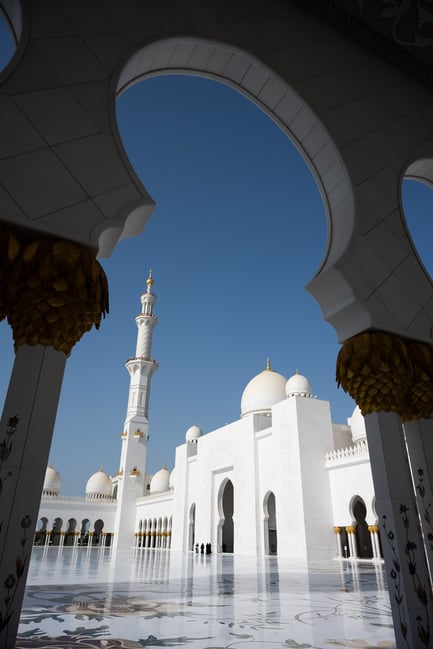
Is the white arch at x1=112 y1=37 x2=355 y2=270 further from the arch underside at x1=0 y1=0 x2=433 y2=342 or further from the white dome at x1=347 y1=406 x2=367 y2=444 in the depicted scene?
the white dome at x1=347 y1=406 x2=367 y2=444

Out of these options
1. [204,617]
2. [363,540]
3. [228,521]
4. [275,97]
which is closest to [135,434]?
[228,521]

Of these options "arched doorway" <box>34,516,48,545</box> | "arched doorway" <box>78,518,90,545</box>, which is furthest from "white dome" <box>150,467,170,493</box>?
"arched doorway" <box>34,516,48,545</box>

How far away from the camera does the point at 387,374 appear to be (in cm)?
225

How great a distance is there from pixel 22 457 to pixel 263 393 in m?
13.4

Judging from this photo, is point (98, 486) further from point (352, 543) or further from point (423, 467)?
point (423, 467)

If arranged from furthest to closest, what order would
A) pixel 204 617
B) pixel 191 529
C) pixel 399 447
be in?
pixel 191 529 < pixel 204 617 < pixel 399 447

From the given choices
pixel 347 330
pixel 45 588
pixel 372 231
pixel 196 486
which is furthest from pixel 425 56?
pixel 196 486

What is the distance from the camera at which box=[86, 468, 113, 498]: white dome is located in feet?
71.4

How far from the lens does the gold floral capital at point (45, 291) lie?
1651mm

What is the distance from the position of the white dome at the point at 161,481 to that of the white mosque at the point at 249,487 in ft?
0.16

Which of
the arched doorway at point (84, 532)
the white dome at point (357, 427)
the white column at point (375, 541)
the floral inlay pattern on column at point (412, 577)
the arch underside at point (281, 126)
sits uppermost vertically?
the white dome at point (357, 427)

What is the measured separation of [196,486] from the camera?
50.0ft

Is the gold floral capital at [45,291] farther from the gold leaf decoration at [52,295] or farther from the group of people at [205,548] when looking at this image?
the group of people at [205,548]

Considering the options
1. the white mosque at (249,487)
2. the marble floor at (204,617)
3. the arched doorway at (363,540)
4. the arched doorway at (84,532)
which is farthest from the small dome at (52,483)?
the marble floor at (204,617)
